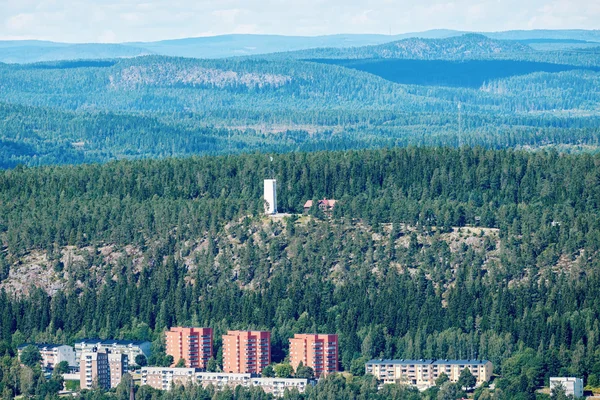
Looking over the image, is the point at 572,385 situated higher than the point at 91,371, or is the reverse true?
the point at 572,385

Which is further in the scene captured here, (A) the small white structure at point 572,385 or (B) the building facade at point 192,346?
(B) the building facade at point 192,346

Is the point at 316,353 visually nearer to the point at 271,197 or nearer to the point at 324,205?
the point at 271,197

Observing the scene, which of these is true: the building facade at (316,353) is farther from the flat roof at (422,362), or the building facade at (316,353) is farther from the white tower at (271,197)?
the white tower at (271,197)

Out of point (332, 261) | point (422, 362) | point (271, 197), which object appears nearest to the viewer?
point (422, 362)

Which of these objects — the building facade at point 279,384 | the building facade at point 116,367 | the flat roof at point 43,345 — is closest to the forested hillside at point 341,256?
the building facade at point 279,384

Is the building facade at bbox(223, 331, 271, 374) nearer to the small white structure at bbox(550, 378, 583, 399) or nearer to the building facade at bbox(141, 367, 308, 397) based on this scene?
the building facade at bbox(141, 367, 308, 397)

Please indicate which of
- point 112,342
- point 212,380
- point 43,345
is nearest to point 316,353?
point 212,380
